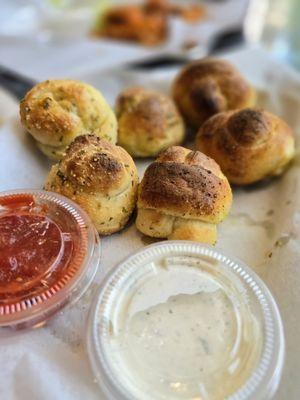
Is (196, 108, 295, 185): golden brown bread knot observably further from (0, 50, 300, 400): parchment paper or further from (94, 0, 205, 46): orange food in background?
(94, 0, 205, 46): orange food in background

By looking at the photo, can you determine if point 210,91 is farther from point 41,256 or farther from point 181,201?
point 41,256

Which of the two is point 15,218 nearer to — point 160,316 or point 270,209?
point 160,316

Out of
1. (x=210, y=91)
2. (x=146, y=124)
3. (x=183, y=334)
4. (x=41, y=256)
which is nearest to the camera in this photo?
(x=183, y=334)

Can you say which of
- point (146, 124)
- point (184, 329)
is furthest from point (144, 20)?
point (184, 329)

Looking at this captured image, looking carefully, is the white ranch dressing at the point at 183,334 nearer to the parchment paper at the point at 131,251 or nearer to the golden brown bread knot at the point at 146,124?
the parchment paper at the point at 131,251

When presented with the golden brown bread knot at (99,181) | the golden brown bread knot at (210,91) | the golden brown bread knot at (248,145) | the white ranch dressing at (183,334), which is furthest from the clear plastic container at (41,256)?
the golden brown bread knot at (210,91)
